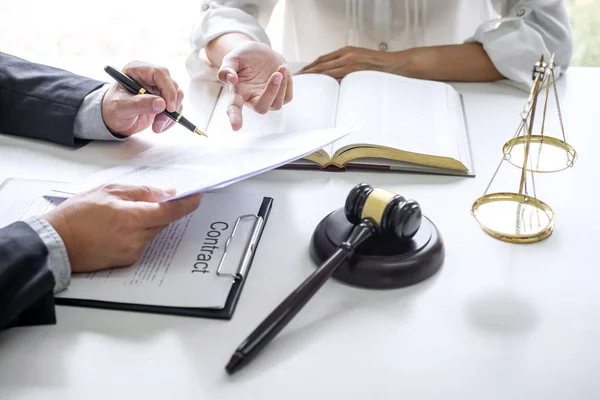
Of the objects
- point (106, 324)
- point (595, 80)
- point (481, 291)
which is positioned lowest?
point (106, 324)

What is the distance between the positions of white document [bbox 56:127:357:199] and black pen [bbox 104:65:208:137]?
1.4 inches

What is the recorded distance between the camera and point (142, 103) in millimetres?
1165

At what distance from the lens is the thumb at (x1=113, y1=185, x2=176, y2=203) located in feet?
3.07

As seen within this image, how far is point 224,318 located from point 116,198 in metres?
0.21

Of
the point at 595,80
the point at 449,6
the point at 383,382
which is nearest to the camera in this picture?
the point at 383,382

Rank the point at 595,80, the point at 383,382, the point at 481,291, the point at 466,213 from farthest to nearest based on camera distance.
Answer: the point at 595,80 < the point at 466,213 < the point at 481,291 < the point at 383,382

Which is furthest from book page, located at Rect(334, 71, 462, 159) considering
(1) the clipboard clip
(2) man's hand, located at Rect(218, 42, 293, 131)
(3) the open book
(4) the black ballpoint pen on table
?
(4) the black ballpoint pen on table

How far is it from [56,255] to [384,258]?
0.37 m

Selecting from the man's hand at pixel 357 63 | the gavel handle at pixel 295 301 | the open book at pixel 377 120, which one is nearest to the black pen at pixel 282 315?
the gavel handle at pixel 295 301

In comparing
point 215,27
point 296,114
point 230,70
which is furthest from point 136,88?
point 215,27

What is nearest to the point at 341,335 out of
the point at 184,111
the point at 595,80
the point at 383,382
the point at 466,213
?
the point at 383,382

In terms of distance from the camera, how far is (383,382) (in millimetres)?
740

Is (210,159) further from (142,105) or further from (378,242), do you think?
(378,242)

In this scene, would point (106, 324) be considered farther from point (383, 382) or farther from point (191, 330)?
point (383, 382)
